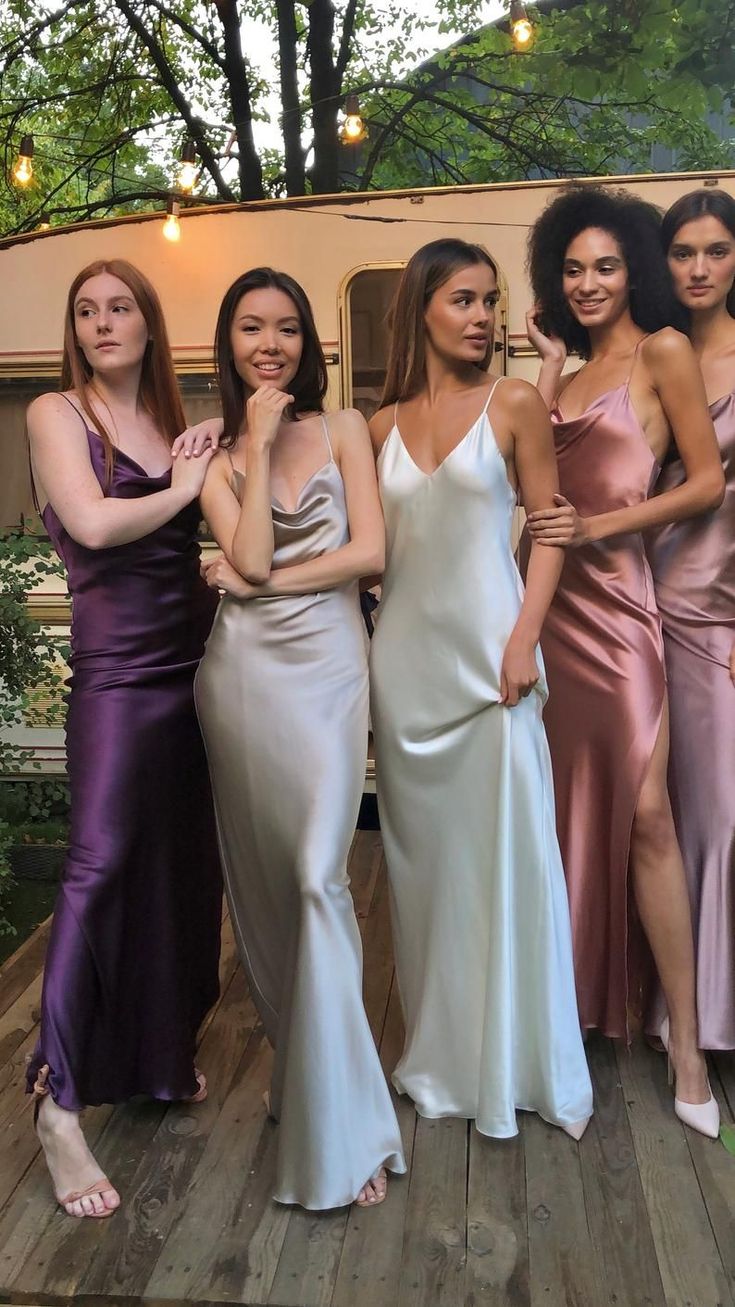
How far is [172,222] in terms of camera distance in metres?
4.35

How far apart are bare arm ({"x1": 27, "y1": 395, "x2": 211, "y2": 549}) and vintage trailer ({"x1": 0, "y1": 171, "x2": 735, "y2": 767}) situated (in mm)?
2213

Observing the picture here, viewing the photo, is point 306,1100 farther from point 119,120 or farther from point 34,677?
point 119,120

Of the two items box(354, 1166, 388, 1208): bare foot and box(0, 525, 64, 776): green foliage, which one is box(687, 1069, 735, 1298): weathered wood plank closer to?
box(354, 1166, 388, 1208): bare foot

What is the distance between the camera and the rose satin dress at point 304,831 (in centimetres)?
210

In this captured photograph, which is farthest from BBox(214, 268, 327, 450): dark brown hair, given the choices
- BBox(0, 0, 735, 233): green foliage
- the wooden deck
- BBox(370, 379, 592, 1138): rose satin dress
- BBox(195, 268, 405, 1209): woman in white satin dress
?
BBox(0, 0, 735, 233): green foliage

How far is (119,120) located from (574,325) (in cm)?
295

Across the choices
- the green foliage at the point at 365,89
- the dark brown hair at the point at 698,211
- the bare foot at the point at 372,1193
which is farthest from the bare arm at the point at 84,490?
the green foliage at the point at 365,89

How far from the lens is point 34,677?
4141 millimetres

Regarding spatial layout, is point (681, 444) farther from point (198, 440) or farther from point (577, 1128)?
point (577, 1128)

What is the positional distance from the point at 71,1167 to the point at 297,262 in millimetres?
3462

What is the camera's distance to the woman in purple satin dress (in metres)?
2.27

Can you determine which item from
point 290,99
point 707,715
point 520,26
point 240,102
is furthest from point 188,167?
point 707,715

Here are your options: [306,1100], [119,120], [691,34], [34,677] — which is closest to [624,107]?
[691,34]

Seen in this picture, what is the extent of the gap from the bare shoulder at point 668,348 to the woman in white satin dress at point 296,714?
0.72 metres
